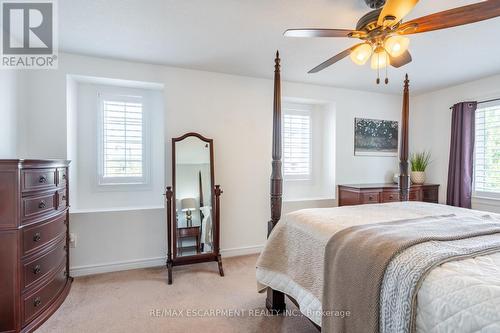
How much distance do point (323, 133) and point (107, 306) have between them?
3.60 meters

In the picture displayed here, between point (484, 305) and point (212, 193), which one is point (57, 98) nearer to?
point (212, 193)

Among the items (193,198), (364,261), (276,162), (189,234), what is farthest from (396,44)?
(189,234)

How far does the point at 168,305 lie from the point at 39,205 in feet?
4.33

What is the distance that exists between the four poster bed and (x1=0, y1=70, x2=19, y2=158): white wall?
2.36 metres

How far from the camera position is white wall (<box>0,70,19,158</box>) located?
7.07ft

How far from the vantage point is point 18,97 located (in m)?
2.40

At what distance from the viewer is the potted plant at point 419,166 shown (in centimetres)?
394

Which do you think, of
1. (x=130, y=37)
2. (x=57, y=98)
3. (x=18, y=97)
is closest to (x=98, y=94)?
(x=57, y=98)

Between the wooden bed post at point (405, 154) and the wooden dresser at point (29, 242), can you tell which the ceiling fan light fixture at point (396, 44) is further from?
the wooden dresser at point (29, 242)

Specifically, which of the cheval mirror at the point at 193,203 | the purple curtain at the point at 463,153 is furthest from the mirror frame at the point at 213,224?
the purple curtain at the point at 463,153

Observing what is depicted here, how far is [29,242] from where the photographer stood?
1.85 m

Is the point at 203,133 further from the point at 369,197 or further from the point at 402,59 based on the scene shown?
the point at 369,197

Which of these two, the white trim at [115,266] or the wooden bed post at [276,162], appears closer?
the wooden bed post at [276,162]

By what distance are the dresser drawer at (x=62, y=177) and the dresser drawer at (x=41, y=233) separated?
0.30 metres
